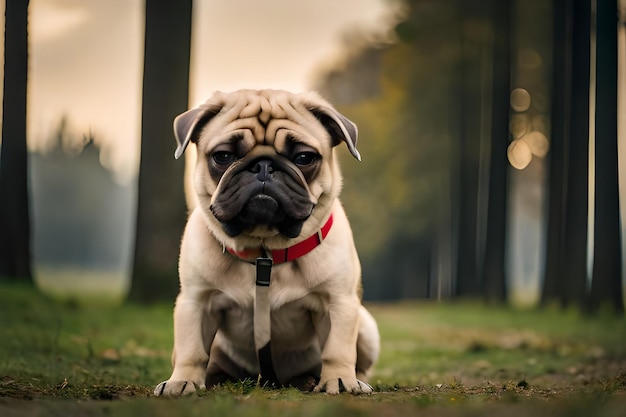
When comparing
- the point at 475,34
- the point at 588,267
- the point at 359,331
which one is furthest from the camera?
the point at 475,34

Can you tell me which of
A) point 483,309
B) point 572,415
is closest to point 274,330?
point 572,415

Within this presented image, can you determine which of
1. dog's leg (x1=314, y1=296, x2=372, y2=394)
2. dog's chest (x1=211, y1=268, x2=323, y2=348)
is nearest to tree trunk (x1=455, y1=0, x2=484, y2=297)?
dog's chest (x1=211, y1=268, x2=323, y2=348)

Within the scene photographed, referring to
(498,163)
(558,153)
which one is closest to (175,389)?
(558,153)

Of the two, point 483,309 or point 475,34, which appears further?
point 475,34

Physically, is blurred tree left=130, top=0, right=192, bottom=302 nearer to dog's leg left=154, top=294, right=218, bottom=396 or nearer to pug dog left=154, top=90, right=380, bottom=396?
pug dog left=154, top=90, right=380, bottom=396

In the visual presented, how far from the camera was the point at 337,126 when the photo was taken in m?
5.48

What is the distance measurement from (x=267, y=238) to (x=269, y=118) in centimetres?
80

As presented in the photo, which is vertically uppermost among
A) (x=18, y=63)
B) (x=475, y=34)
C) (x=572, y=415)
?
(x=475, y=34)

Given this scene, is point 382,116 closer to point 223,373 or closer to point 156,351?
point 156,351

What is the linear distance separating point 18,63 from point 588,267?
11.4 metres

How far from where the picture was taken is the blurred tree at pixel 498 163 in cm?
2158

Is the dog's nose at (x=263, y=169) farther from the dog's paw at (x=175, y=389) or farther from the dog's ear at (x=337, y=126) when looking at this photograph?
the dog's paw at (x=175, y=389)

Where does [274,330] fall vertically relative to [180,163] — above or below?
below

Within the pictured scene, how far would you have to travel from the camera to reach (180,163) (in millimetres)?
13055
